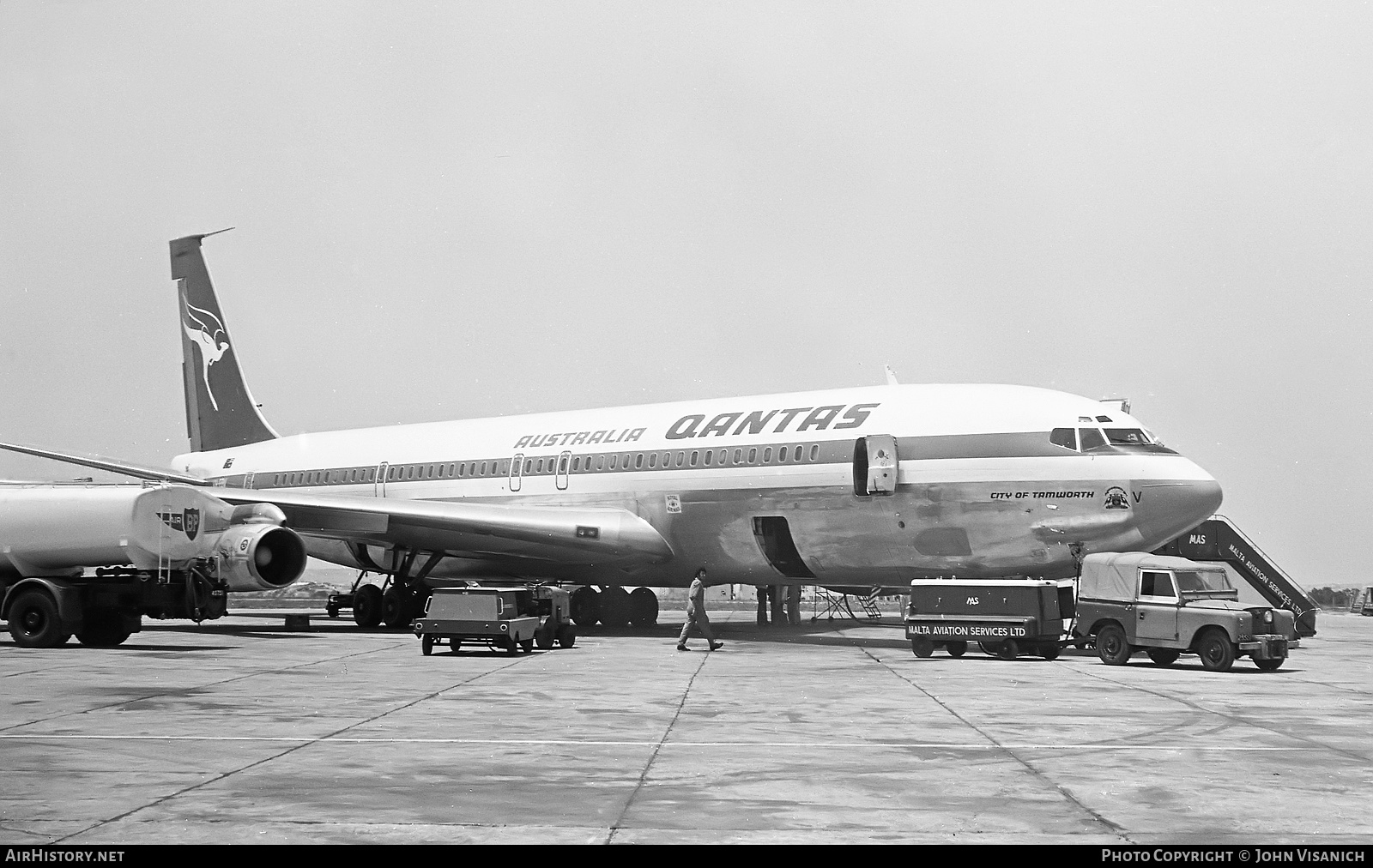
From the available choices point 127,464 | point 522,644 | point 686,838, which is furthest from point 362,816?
point 127,464

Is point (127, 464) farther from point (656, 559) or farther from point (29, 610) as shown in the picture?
point (656, 559)

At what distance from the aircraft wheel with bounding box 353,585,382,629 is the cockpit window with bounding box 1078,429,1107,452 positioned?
55.4 feet

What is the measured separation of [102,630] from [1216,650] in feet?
56.3

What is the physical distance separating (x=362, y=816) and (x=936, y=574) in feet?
57.2

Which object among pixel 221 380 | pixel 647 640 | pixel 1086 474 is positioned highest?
pixel 221 380

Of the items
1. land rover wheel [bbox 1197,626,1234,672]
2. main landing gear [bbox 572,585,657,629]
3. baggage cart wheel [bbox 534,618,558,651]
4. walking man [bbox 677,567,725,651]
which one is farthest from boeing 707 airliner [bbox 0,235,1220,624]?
baggage cart wheel [bbox 534,618,558,651]

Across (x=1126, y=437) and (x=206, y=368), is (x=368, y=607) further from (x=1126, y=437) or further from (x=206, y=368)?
(x=1126, y=437)

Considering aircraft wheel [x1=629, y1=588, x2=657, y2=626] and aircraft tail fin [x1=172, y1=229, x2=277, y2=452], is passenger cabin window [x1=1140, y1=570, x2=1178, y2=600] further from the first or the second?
aircraft tail fin [x1=172, y1=229, x2=277, y2=452]

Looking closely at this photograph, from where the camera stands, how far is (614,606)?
102 ft

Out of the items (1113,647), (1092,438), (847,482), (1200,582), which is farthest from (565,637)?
(1200,582)

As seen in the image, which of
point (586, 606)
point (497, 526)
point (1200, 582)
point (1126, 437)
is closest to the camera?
point (1200, 582)

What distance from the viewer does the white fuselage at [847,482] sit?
71.7ft

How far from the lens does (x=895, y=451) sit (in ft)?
76.0

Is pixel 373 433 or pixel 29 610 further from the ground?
pixel 373 433
